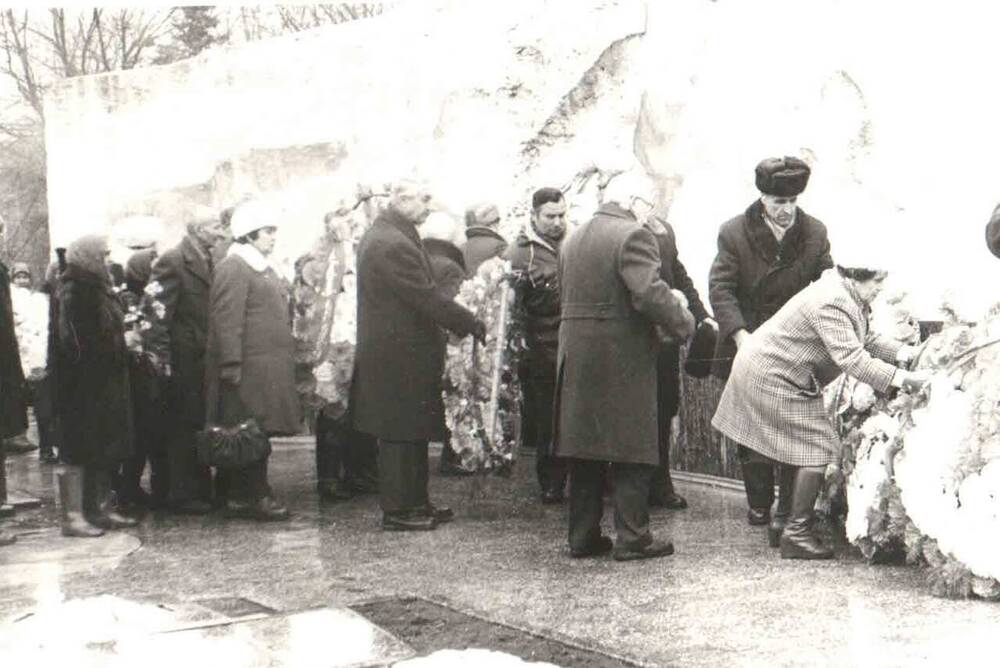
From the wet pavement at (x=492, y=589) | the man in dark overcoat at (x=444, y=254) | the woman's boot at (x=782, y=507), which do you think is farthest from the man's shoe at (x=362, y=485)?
the woman's boot at (x=782, y=507)

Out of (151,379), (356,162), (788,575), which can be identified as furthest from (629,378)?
(356,162)

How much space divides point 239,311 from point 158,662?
10.6ft

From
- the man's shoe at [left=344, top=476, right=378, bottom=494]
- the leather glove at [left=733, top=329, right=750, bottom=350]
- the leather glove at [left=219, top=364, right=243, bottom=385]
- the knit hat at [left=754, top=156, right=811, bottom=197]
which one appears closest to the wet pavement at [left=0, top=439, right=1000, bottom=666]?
the man's shoe at [left=344, top=476, right=378, bottom=494]

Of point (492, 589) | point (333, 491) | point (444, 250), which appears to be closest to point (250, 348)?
point (333, 491)

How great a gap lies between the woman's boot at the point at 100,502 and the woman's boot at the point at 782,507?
130 inches

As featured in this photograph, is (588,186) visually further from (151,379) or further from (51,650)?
(51,650)

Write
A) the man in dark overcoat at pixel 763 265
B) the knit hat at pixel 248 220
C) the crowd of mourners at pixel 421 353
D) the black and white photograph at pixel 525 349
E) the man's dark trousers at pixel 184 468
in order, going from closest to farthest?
the black and white photograph at pixel 525 349 < the crowd of mourners at pixel 421 353 < the man in dark overcoat at pixel 763 265 < the knit hat at pixel 248 220 < the man's dark trousers at pixel 184 468

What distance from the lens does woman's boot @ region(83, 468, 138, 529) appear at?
25.1 feet

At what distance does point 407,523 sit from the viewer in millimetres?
7453

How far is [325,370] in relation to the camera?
823 cm

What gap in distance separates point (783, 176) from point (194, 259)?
10.4 ft

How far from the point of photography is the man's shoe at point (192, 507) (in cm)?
834

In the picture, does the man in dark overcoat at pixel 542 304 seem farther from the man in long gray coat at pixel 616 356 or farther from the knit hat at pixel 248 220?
the man in long gray coat at pixel 616 356

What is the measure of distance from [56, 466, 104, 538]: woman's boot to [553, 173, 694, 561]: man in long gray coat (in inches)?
102
